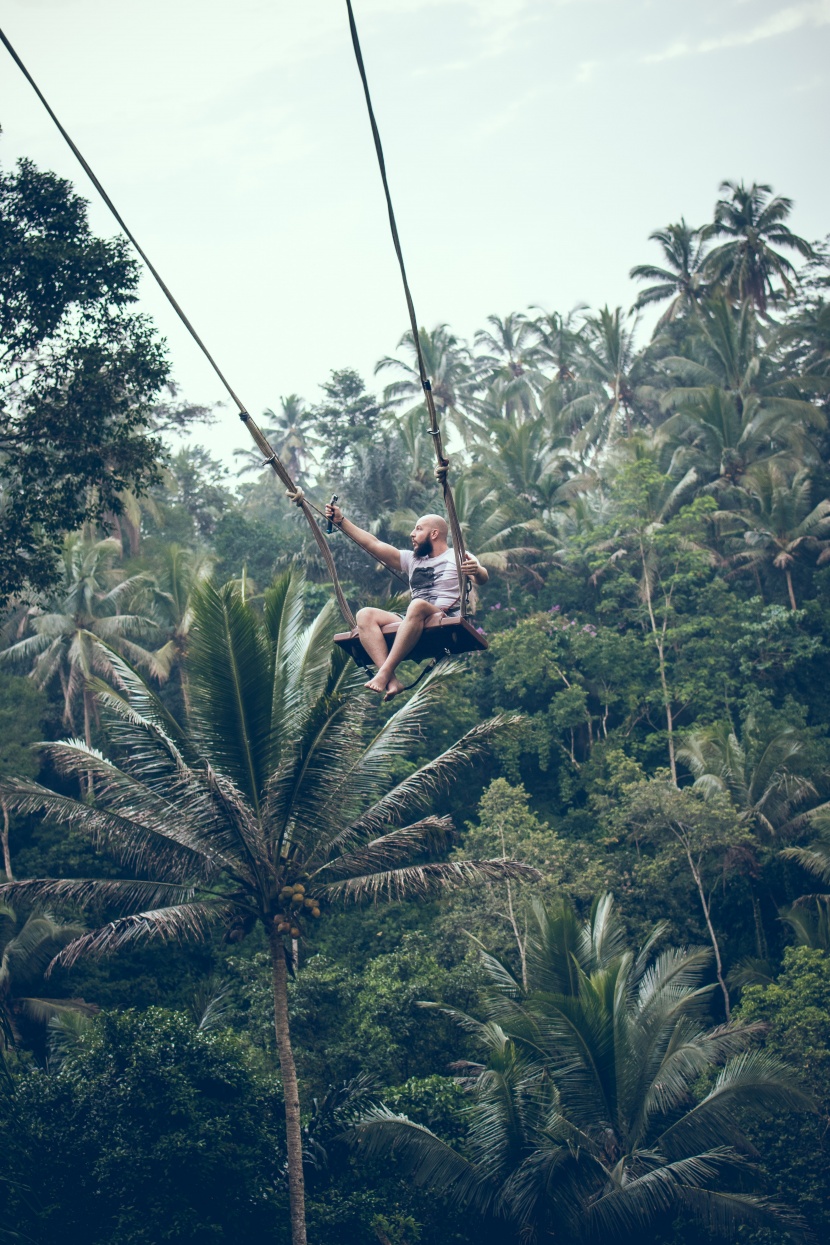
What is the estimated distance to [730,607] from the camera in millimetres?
25562

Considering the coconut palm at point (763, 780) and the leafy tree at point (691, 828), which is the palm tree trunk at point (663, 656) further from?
the leafy tree at point (691, 828)

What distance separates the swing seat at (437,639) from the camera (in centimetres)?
743

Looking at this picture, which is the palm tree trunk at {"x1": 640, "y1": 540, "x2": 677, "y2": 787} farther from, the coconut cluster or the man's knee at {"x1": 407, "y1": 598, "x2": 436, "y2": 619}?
the man's knee at {"x1": 407, "y1": 598, "x2": 436, "y2": 619}

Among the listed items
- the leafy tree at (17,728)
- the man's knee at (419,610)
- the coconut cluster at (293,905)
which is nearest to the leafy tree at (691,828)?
the coconut cluster at (293,905)

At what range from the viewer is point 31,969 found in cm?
1802

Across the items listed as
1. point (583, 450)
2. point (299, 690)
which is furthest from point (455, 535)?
point (583, 450)

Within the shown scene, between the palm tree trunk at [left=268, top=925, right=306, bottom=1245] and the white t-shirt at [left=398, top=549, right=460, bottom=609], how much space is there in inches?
192

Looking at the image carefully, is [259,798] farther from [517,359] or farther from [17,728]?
[517,359]

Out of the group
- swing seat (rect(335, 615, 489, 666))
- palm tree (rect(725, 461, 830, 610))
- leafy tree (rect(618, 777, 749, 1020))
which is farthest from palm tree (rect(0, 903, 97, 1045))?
palm tree (rect(725, 461, 830, 610))

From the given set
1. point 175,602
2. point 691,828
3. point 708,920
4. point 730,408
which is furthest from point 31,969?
point 730,408

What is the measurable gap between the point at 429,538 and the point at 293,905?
190 inches

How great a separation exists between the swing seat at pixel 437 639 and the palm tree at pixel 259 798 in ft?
7.87

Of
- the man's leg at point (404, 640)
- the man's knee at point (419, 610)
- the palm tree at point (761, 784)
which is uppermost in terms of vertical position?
the man's knee at point (419, 610)

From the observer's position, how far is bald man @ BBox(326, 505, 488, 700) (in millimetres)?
7512
